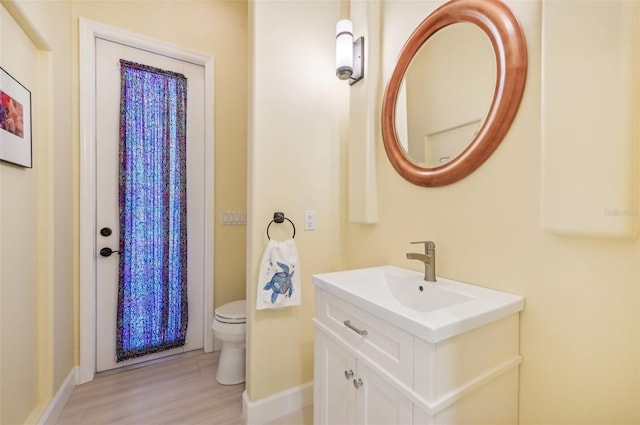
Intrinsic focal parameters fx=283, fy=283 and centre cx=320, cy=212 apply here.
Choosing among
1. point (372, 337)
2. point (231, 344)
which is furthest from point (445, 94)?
point (231, 344)

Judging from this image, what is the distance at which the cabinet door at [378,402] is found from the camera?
0.84 metres

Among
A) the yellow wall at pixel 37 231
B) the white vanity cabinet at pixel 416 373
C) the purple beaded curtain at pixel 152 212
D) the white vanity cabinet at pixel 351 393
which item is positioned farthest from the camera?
the purple beaded curtain at pixel 152 212

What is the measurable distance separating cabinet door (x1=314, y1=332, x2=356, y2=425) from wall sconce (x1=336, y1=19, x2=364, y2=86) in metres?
1.37

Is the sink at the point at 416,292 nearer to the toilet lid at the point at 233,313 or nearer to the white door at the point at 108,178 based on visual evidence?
the toilet lid at the point at 233,313

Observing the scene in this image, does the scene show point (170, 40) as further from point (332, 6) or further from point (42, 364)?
point (42, 364)

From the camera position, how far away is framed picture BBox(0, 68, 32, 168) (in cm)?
117

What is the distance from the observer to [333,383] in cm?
117

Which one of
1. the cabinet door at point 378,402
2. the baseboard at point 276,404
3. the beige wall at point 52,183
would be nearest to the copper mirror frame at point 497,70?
the cabinet door at point 378,402

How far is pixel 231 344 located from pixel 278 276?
2.62 feet

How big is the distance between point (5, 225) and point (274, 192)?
1.16 metres

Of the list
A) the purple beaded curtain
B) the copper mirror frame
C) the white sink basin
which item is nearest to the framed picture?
the purple beaded curtain

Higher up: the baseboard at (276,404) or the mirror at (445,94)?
the mirror at (445,94)

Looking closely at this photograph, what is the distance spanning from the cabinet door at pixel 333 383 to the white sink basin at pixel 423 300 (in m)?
0.24

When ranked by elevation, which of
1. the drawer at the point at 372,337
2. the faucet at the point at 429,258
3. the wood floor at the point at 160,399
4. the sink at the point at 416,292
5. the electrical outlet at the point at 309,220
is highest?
the electrical outlet at the point at 309,220
